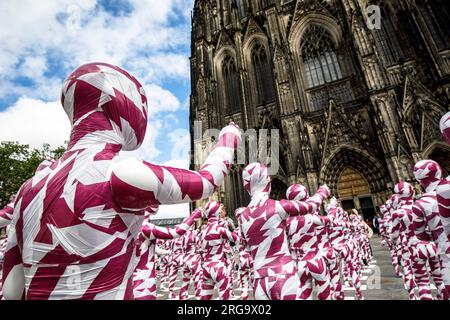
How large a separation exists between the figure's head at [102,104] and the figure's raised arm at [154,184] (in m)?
0.17

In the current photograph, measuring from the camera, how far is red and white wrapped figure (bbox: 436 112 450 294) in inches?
81.0

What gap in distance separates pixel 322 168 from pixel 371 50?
22.0 feet

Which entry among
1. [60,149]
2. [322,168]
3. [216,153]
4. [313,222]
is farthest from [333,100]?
[60,149]

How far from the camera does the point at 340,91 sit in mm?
14453

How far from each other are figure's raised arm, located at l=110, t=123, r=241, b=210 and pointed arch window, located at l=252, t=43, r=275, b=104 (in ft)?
53.7

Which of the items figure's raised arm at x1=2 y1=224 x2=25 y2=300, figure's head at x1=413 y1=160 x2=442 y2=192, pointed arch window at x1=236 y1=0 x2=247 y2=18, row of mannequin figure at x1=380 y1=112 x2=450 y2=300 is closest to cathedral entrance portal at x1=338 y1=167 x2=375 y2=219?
row of mannequin figure at x1=380 y1=112 x2=450 y2=300

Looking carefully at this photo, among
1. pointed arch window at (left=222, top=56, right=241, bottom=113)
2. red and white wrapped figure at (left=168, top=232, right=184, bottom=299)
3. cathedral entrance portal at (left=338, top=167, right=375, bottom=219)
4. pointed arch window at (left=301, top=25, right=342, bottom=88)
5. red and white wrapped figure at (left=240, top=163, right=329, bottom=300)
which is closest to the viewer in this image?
red and white wrapped figure at (left=240, top=163, right=329, bottom=300)

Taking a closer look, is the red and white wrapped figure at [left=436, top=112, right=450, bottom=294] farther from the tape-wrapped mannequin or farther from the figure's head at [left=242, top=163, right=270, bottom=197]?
the figure's head at [left=242, top=163, right=270, bottom=197]

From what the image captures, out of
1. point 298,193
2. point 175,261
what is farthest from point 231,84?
point 298,193

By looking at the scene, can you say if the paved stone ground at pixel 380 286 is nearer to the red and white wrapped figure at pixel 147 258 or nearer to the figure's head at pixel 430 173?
the figure's head at pixel 430 173

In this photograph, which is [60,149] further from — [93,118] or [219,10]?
[93,118]

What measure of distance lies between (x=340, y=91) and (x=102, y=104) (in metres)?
15.9

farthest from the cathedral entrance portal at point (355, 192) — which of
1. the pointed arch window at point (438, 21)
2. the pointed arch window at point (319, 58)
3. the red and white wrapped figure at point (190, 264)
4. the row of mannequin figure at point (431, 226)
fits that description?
the row of mannequin figure at point (431, 226)

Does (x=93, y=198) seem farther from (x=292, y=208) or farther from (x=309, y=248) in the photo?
(x=309, y=248)
